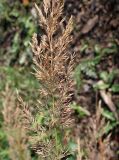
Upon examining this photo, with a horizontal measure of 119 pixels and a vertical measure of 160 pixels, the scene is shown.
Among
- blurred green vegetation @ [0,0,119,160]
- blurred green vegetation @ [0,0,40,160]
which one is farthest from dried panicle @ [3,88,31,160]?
blurred green vegetation @ [0,0,40,160]

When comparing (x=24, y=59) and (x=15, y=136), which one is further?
(x=24, y=59)

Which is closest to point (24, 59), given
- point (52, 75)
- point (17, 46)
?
point (17, 46)

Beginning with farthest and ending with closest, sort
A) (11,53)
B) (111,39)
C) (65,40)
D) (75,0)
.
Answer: (11,53) < (75,0) < (111,39) < (65,40)

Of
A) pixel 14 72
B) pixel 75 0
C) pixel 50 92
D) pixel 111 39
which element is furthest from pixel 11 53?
pixel 50 92

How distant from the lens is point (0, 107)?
472 cm

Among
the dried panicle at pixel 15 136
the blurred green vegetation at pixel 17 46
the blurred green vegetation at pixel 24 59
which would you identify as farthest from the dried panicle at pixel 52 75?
the blurred green vegetation at pixel 17 46

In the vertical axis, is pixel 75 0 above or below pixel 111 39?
above

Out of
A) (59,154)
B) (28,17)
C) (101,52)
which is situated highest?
(28,17)

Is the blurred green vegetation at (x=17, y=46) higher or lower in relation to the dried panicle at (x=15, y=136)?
higher

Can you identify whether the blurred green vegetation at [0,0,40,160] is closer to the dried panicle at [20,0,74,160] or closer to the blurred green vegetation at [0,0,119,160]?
the blurred green vegetation at [0,0,119,160]

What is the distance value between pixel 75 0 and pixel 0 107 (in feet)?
4.70

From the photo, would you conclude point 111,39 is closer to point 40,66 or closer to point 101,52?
point 101,52

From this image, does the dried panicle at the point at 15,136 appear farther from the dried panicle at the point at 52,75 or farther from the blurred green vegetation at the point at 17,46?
the blurred green vegetation at the point at 17,46

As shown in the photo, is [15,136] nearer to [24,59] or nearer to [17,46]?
[24,59]
